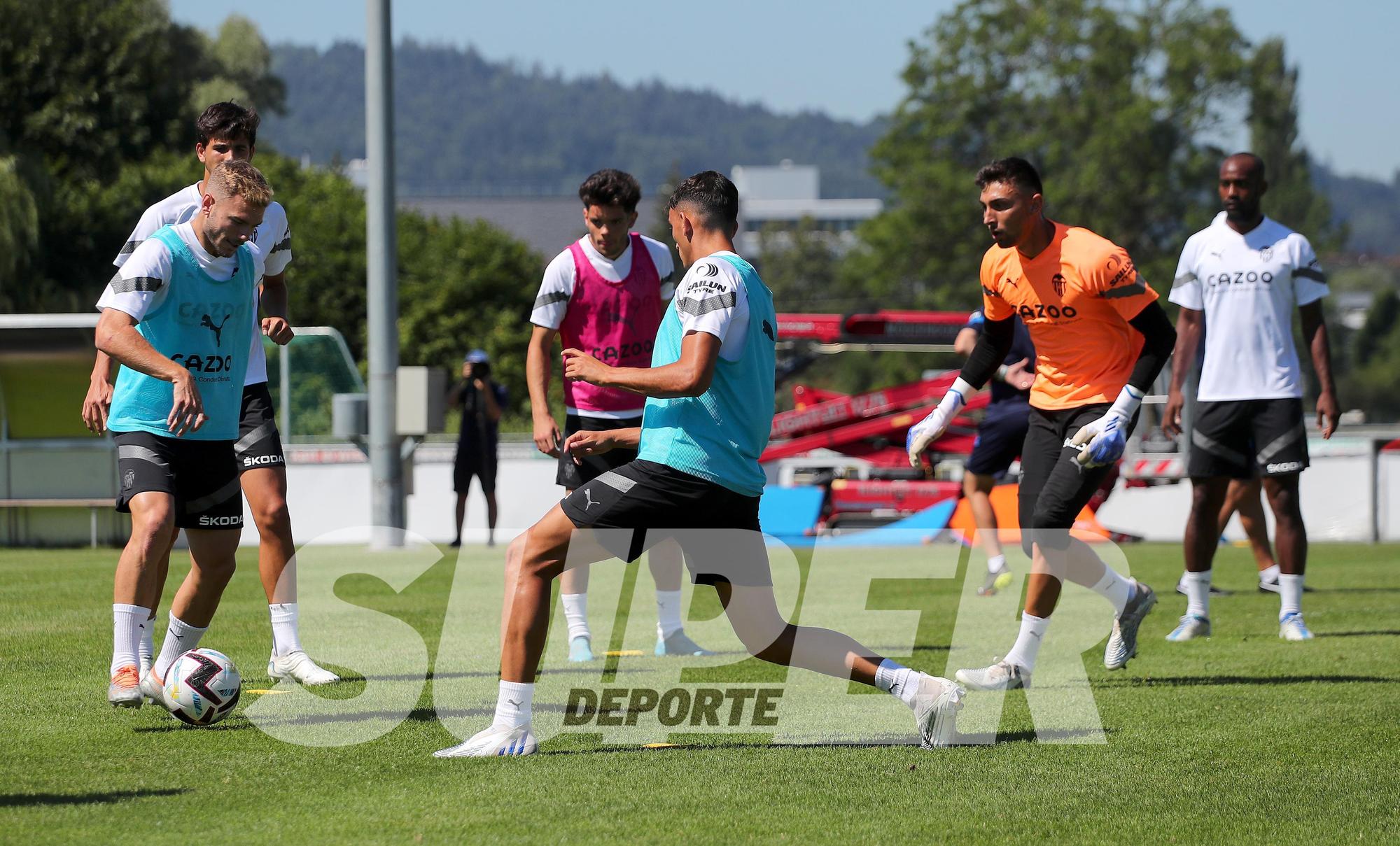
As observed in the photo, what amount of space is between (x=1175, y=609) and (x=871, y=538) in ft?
25.5

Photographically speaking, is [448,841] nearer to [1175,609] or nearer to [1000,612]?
[1000,612]

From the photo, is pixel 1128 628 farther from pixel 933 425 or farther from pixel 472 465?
pixel 472 465

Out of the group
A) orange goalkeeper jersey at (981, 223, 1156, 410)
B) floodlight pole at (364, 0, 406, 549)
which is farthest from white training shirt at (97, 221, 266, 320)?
floodlight pole at (364, 0, 406, 549)

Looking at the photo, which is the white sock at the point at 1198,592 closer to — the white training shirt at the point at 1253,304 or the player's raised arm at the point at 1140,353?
the white training shirt at the point at 1253,304

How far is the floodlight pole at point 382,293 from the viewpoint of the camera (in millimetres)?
16672

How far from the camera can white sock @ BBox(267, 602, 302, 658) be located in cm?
668

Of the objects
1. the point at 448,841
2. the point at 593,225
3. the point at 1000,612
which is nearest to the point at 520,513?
the point at 1000,612

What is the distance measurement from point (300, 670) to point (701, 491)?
2.46 meters

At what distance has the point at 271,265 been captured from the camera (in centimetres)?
678

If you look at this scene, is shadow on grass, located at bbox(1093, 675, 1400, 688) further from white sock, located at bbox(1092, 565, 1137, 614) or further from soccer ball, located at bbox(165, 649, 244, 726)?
soccer ball, located at bbox(165, 649, 244, 726)

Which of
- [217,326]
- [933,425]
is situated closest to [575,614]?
[933,425]

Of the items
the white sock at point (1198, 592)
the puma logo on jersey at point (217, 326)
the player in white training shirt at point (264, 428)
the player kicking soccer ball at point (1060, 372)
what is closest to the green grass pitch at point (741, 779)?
the player in white training shirt at point (264, 428)

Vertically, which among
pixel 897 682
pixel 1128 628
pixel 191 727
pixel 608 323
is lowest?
pixel 191 727

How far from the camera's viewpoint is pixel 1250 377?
332 inches
